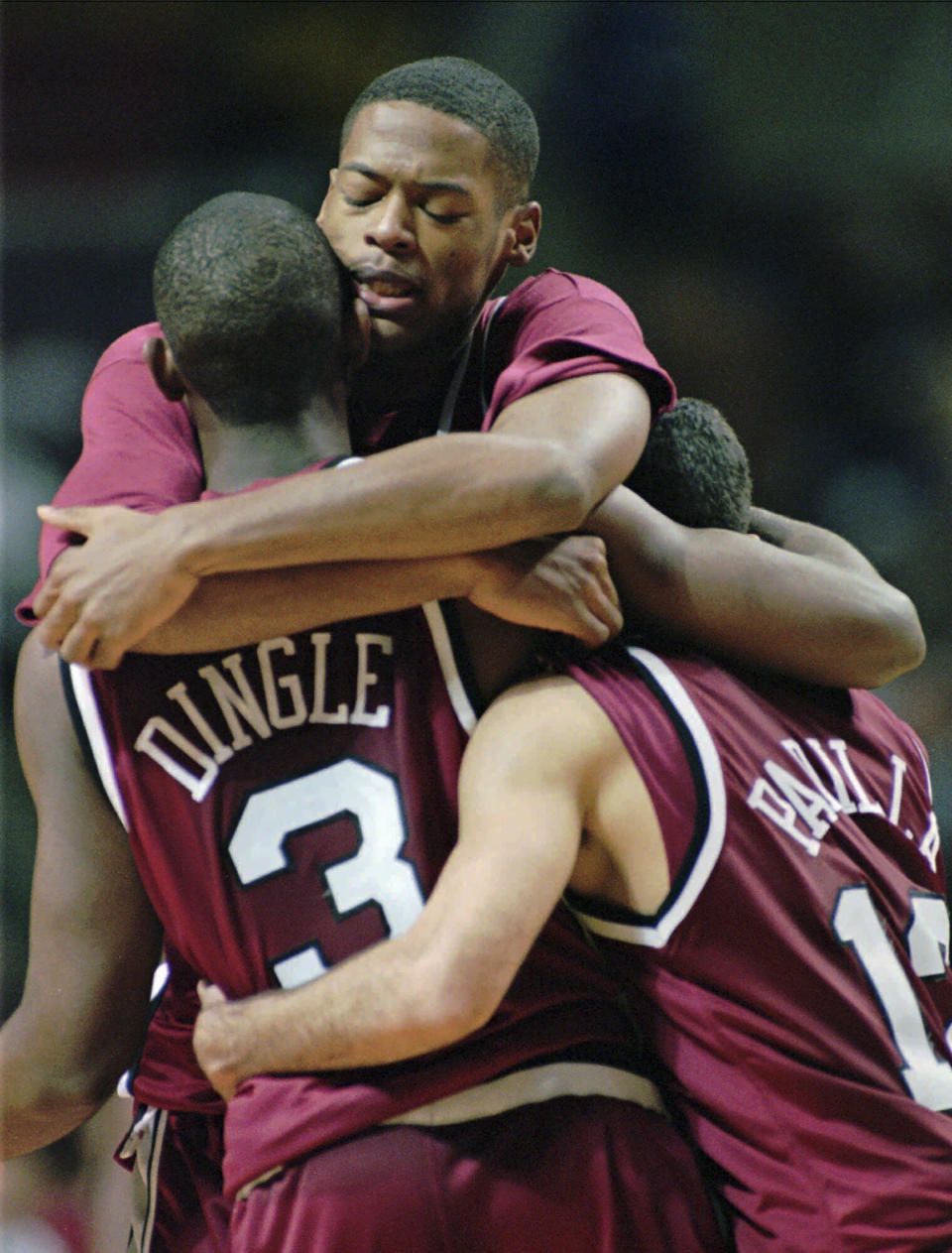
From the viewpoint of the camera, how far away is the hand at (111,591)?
63.6 inches

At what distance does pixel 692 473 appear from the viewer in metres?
1.93

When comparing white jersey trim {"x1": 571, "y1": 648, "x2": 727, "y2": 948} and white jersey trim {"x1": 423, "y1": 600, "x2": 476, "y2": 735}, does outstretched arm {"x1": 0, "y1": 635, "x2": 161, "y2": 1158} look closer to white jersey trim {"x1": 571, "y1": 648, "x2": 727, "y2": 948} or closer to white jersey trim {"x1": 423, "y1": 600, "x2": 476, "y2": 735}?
white jersey trim {"x1": 423, "y1": 600, "x2": 476, "y2": 735}

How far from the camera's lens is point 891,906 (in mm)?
1820

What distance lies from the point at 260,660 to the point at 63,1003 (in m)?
0.62

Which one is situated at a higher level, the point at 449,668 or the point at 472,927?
the point at 449,668

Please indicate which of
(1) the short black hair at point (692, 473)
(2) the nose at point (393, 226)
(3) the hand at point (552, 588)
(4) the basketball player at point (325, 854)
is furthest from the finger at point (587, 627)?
(2) the nose at point (393, 226)

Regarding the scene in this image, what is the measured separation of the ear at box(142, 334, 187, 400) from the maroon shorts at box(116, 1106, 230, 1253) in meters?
1.01

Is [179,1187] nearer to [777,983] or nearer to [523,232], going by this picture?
[777,983]

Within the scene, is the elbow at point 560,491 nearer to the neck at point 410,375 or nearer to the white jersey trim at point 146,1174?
the neck at point 410,375

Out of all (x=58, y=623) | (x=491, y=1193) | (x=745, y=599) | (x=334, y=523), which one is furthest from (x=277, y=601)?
(x=491, y=1193)

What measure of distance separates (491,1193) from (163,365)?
3.49ft

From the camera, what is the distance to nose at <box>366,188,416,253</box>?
202 centimetres

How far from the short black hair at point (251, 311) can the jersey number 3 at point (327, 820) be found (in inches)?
17.4

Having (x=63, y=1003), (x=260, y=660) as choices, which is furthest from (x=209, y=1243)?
(x=260, y=660)
